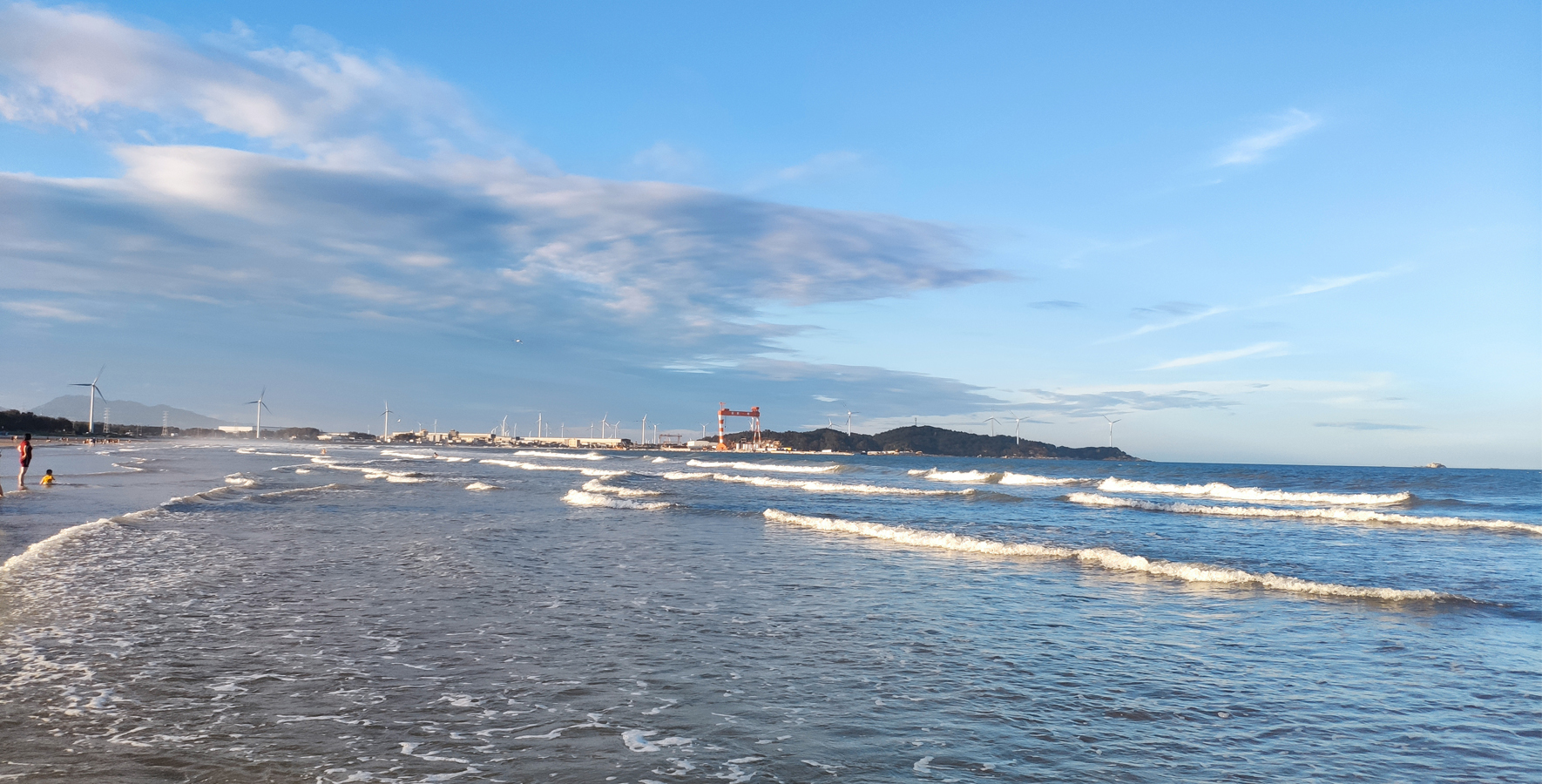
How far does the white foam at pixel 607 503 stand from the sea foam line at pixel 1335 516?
1989cm

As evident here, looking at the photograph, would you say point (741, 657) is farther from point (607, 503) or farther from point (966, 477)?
point (966, 477)

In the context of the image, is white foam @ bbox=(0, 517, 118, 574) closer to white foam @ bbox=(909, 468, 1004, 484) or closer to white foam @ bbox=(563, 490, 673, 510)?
white foam @ bbox=(563, 490, 673, 510)

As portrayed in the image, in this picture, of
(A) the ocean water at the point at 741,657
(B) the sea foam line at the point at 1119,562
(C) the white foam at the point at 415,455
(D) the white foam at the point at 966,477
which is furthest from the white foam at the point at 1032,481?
(C) the white foam at the point at 415,455

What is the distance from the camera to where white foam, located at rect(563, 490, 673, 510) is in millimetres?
30758

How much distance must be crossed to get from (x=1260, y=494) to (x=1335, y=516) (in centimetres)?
1558

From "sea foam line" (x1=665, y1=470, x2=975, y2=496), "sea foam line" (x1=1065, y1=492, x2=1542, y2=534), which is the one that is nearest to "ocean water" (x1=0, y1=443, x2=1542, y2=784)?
"sea foam line" (x1=1065, y1=492, x2=1542, y2=534)

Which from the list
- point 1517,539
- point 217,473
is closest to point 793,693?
point 1517,539

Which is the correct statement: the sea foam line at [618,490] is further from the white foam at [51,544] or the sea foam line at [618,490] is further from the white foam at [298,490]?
the white foam at [51,544]

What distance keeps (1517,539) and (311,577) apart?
107 feet

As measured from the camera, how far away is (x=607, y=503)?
32.0m

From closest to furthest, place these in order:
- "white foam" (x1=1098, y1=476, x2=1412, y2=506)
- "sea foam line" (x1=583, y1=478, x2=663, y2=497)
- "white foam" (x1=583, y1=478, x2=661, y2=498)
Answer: "white foam" (x1=583, y1=478, x2=661, y2=498), "sea foam line" (x1=583, y1=478, x2=663, y2=497), "white foam" (x1=1098, y1=476, x2=1412, y2=506)

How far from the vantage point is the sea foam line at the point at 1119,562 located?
14.6 meters

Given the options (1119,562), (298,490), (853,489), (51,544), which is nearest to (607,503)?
(298,490)

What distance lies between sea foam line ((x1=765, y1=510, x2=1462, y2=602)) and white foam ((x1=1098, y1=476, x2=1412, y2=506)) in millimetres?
30519
